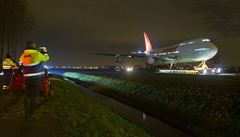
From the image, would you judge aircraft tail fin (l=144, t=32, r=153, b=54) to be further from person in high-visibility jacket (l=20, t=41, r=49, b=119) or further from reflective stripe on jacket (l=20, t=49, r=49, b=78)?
reflective stripe on jacket (l=20, t=49, r=49, b=78)

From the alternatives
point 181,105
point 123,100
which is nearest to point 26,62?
point 181,105

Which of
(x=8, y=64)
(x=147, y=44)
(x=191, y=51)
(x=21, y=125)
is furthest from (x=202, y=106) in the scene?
(x=147, y=44)

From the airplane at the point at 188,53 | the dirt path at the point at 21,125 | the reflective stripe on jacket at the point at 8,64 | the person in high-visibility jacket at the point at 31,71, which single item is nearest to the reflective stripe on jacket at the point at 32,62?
the person in high-visibility jacket at the point at 31,71

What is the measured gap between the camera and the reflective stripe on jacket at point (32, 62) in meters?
14.0

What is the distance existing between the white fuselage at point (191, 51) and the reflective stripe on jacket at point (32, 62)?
63826mm

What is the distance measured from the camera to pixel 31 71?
14.1 metres

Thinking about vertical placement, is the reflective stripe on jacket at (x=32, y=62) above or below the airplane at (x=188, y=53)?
below

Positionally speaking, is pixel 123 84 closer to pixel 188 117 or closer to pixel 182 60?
pixel 188 117

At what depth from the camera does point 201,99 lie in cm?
2397

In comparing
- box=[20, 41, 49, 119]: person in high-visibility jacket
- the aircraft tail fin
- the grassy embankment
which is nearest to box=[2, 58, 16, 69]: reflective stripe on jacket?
box=[20, 41, 49, 119]: person in high-visibility jacket

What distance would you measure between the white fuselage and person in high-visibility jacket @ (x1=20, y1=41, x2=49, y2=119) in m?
63.8

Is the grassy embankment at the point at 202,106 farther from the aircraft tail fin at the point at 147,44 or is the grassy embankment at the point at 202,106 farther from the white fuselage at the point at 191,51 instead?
the aircraft tail fin at the point at 147,44

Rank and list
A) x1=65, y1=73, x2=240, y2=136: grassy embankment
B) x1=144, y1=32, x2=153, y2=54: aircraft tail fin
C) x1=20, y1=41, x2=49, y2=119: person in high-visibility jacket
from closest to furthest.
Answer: x1=20, y1=41, x2=49, y2=119: person in high-visibility jacket, x1=65, y1=73, x2=240, y2=136: grassy embankment, x1=144, y1=32, x2=153, y2=54: aircraft tail fin

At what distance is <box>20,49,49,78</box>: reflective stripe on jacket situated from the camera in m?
14.0
